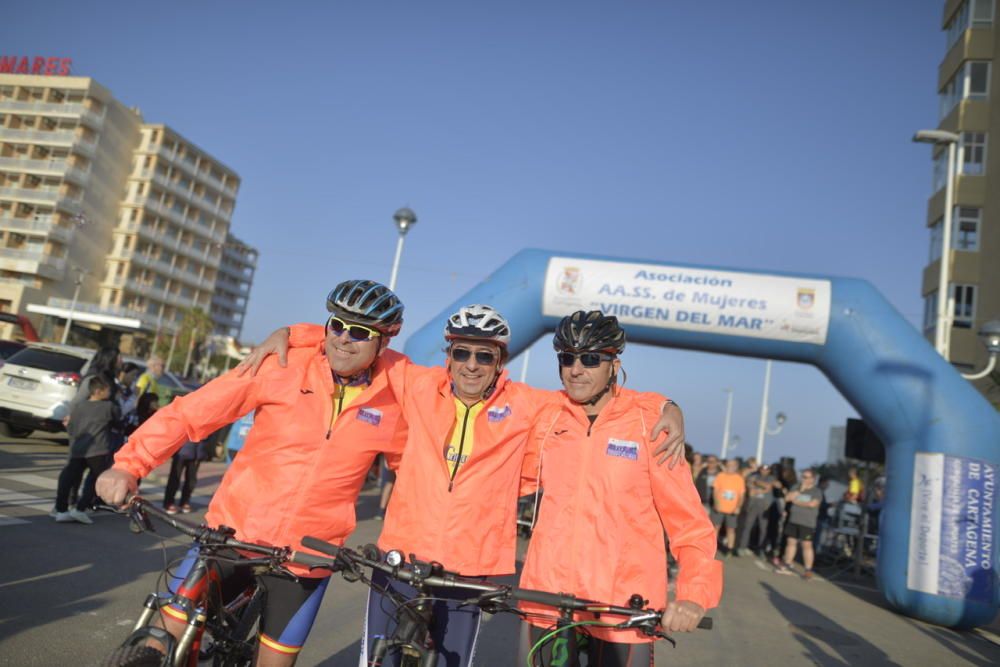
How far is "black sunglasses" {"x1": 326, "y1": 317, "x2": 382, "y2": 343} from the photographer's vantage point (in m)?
3.18

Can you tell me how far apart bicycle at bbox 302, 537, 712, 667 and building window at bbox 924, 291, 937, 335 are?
32.9m

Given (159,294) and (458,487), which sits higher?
(159,294)

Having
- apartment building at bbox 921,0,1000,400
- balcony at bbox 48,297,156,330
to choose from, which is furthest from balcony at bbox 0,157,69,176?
apartment building at bbox 921,0,1000,400

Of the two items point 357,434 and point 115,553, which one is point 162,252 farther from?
point 357,434

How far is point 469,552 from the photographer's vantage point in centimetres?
300

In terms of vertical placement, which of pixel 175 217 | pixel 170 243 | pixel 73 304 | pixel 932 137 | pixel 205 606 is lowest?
pixel 205 606

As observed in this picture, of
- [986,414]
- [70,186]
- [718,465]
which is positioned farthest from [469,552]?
[70,186]

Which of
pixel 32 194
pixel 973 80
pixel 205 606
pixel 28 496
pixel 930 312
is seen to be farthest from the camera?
pixel 32 194

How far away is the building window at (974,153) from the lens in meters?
29.7

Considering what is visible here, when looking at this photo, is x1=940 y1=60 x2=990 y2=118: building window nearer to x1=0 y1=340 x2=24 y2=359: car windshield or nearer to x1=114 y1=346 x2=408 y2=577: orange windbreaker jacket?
x1=114 y1=346 x2=408 y2=577: orange windbreaker jacket

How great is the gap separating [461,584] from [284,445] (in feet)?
3.57

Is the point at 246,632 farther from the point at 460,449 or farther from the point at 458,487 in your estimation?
the point at 460,449

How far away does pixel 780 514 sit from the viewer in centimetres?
1638

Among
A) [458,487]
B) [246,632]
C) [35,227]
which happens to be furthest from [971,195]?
[35,227]
